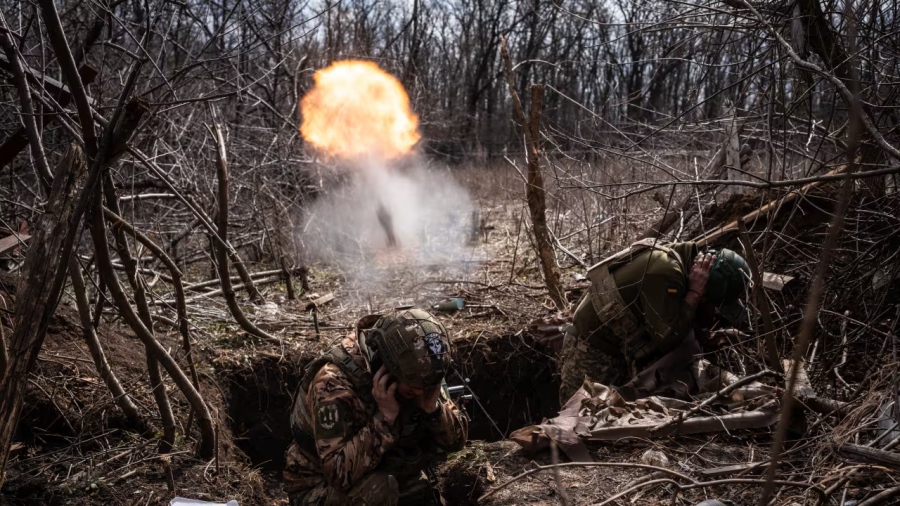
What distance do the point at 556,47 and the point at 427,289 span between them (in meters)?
23.0

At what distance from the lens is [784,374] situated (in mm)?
3893

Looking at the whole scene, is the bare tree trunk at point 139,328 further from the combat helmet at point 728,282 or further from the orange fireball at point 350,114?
the orange fireball at point 350,114

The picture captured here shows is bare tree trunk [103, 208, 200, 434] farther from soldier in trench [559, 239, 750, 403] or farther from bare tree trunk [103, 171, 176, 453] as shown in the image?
soldier in trench [559, 239, 750, 403]

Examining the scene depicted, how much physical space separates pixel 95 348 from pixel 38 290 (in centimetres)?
133

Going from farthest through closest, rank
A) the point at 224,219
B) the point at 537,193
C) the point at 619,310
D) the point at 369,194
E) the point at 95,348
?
the point at 369,194 < the point at 537,193 < the point at 224,219 < the point at 619,310 < the point at 95,348

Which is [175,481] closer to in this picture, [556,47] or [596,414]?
[596,414]

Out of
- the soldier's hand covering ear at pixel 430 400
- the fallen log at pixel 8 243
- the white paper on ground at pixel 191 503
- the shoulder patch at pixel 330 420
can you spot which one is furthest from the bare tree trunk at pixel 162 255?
the fallen log at pixel 8 243

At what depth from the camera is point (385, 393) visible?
344 centimetres

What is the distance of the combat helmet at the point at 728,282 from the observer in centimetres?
438

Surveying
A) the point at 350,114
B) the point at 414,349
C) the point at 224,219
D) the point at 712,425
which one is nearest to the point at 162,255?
the point at 414,349

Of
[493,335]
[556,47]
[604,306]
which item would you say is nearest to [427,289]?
[493,335]

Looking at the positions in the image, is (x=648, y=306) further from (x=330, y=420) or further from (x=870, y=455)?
(x=330, y=420)

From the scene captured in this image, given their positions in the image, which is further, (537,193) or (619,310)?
(537,193)

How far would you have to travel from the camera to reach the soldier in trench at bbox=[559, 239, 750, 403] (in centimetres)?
441
